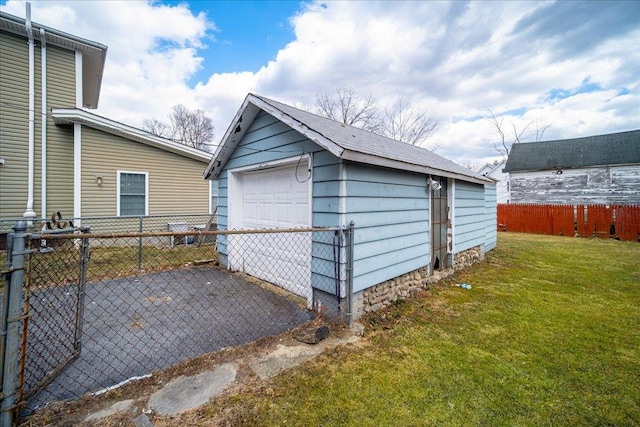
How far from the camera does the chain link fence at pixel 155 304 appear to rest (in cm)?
239

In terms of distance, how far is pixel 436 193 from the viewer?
5801mm

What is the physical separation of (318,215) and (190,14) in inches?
346

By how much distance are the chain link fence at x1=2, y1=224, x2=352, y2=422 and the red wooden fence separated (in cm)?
1574

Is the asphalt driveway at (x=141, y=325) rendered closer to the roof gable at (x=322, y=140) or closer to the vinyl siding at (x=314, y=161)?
the vinyl siding at (x=314, y=161)

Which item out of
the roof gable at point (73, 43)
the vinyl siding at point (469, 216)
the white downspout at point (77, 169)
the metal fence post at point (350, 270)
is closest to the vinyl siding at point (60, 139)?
the roof gable at point (73, 43)

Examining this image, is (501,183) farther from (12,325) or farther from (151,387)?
(12,325)

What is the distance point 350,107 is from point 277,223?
1725cm

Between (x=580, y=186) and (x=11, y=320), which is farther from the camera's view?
(x=580, y=186)

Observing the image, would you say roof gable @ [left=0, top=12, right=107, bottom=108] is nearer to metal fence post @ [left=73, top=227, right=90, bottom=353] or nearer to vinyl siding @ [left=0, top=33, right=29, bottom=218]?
vinyl siding @ [left=0, top=33, right=29, bottom=218]

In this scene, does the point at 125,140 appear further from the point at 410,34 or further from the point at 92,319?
the point at 410,34

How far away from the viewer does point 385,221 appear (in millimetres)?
4270

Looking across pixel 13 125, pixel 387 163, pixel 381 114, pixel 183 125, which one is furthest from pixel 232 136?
pixel 183 125

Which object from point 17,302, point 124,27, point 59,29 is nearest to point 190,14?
point 124,27

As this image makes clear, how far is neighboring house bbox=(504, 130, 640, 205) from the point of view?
16.7 m
